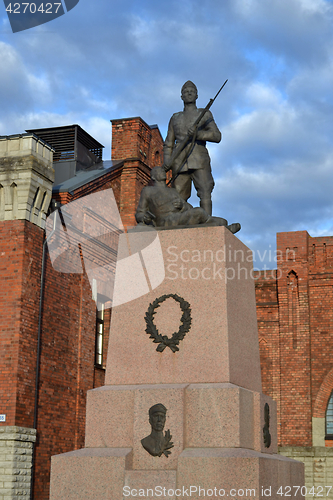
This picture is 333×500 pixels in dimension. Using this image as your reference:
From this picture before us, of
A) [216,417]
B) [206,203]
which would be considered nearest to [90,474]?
[216,417]

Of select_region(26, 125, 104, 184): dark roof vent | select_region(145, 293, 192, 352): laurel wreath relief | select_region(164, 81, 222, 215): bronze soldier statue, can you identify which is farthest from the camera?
select_region(26, 125, 104, 184): dark roof vent

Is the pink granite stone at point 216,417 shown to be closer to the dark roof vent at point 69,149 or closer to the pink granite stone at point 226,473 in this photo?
the pink granite stone at point 226,473

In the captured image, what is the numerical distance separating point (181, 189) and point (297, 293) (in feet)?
45.5

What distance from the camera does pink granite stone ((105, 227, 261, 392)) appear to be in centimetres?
739

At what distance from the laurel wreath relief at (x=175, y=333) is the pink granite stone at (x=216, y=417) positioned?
61 cm

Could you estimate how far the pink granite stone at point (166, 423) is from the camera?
6.95 m

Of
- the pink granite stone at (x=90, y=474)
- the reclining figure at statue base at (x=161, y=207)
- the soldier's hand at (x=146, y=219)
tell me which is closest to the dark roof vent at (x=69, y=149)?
the reclining figure at statue base at (x=161, y=207)

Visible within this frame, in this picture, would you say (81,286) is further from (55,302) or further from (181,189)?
(181,189)

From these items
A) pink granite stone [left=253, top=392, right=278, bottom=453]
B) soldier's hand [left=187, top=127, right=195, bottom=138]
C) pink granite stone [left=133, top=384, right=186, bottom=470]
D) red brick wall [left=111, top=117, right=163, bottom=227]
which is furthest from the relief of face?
red brick wall [left=111, top=117, right=163, bottom=227]

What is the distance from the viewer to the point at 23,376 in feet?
48.4

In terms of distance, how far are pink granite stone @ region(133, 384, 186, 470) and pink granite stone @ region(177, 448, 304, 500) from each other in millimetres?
171

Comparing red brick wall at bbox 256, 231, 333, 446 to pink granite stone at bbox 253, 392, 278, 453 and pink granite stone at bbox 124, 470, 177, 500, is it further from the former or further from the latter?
pink granite stone at bbox 124, 470, 177, 500

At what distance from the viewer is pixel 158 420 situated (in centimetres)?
700

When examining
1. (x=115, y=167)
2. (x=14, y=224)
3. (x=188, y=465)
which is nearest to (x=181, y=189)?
(x=188, y=465)
